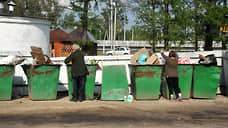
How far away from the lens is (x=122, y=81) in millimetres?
7641

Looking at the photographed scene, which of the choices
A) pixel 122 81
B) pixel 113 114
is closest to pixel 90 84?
pixel 122 81

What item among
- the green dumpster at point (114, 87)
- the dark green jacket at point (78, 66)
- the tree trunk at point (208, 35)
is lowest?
the green dumpster at point (114, 87)

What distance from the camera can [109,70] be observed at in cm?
788

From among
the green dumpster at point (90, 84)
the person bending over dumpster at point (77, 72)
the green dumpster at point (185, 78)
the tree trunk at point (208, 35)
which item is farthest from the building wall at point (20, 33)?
the tree trunk at point (208, 35)

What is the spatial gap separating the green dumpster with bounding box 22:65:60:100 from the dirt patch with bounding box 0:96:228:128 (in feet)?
0.81

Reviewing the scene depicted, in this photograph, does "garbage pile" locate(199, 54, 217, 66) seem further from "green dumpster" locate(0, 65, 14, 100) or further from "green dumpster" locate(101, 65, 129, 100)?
"green dumpster" locate(0, 65, 14, 100)

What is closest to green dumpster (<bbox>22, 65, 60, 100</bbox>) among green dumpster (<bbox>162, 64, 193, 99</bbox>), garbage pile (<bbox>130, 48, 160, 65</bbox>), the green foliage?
garbage pile (<bbox>130, 48, 160, 65</bbox>)

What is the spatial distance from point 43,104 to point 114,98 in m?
2.00

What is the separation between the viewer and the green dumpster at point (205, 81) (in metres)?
7.71

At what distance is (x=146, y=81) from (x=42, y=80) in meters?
3.02

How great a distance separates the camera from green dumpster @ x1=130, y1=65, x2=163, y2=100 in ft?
24.7

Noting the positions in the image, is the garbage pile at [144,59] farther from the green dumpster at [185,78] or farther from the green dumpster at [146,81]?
the green dumpster at [185,78]

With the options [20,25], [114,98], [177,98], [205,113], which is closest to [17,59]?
[114,98]

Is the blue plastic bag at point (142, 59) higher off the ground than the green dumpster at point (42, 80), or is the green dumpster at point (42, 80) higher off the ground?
the blue plastic bag at point (142, 59)
